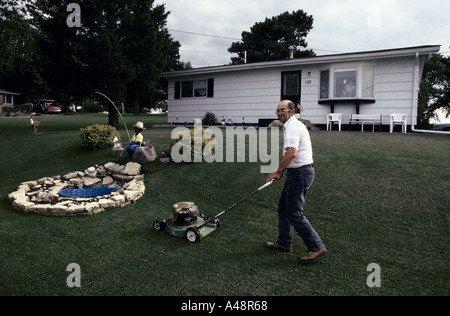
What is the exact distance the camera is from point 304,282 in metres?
3.23

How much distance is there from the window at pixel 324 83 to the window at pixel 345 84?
1.43 feet

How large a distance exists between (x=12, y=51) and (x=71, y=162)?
11.2 m

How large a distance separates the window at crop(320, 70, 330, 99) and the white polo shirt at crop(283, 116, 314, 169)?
12178mm

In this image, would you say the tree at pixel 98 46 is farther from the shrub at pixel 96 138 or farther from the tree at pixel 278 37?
the tree at pixel 278 37

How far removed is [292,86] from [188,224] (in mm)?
12940

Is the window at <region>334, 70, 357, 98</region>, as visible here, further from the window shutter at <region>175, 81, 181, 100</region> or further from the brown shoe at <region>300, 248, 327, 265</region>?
the brown shoe at <region>300, 248, 327, 265</region>

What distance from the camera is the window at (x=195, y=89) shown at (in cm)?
1831

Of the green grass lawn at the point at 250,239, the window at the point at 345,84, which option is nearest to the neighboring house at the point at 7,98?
the green grass lawn at the point at 250,239

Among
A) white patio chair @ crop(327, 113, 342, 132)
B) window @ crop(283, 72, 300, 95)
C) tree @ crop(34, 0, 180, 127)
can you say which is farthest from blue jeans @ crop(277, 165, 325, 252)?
tree @ crop(34, 0, 180, 127)

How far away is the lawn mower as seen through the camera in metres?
→ 4.24

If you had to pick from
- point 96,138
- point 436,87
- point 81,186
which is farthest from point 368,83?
point 436,87

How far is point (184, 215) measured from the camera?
442 centimetres
